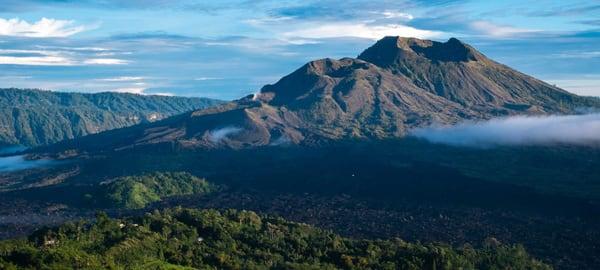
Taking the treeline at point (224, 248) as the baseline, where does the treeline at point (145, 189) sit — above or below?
below

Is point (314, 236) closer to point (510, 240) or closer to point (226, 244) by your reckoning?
point (226, 244)

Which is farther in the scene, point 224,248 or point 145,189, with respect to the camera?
point 145,189

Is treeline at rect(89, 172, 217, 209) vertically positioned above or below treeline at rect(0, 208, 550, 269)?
below

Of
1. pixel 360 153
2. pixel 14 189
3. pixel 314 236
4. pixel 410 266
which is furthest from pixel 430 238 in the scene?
pixel 14 189

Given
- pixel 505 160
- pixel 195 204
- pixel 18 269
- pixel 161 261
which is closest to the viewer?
pixel 18 269

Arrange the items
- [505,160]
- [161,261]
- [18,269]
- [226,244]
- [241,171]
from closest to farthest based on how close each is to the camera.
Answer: [18,269]
[161,261]
[226,244]
[505,160]
[241,171]

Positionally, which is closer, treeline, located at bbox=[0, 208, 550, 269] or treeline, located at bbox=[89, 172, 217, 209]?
treeline, located at bbox=[0, 208, 550, 269]

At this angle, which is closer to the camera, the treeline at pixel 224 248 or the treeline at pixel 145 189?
the treeline at pixel 224 248

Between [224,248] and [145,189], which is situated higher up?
[224,248]
